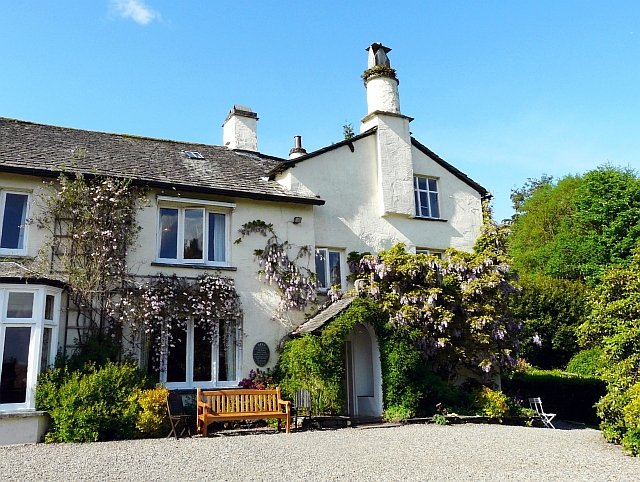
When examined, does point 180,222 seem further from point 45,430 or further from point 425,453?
point 425,453

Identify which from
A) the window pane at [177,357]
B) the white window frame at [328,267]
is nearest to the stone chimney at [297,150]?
the white window frame at [328,267]

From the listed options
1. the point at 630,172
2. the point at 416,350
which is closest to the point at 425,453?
the point at 416,350

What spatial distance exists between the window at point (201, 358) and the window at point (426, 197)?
7.34 m

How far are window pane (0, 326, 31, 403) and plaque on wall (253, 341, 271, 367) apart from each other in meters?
5.15

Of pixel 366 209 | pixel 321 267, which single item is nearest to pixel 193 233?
pixel 321 267

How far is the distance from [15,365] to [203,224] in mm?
5441

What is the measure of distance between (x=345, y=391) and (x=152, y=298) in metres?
5.70

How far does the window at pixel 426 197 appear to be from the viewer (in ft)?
60.0

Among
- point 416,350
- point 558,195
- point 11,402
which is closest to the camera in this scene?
point 11,402

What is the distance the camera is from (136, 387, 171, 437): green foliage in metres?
11.2

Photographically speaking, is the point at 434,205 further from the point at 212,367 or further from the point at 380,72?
the point at 212,367

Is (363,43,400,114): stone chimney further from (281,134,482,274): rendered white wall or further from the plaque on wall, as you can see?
the plaque on wall

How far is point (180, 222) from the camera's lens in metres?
14.6

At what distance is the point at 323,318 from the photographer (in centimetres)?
1395
